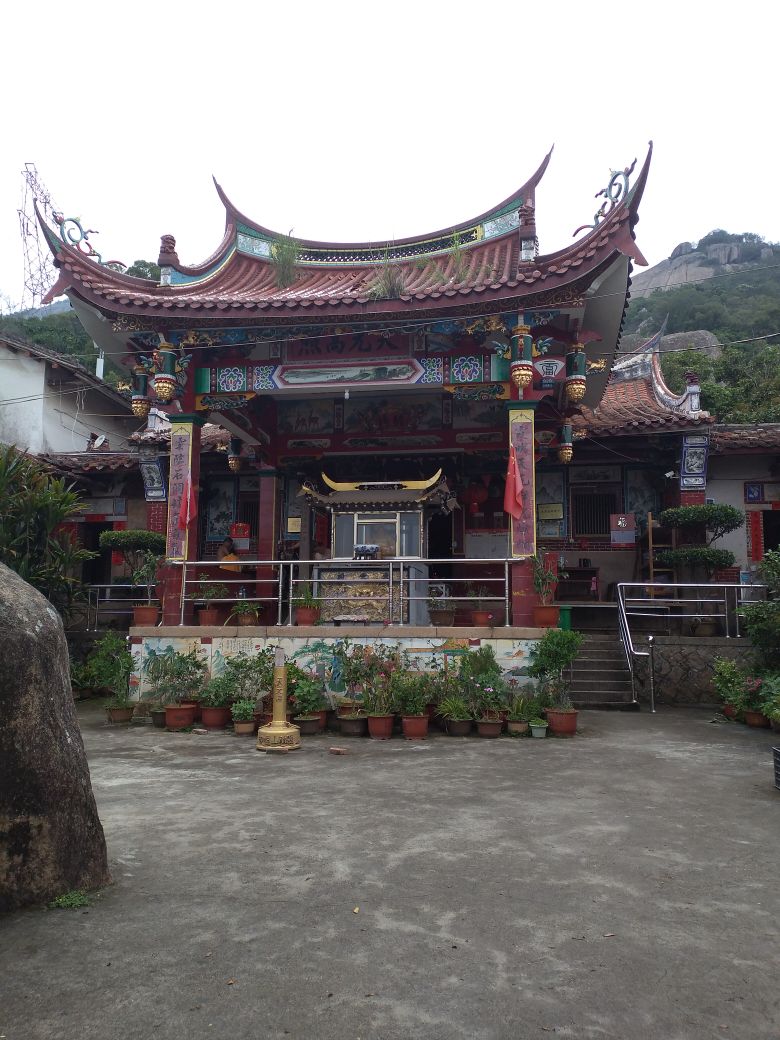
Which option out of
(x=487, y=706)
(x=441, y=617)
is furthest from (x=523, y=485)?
(x=487, y=706)

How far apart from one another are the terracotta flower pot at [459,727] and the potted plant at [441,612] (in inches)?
109

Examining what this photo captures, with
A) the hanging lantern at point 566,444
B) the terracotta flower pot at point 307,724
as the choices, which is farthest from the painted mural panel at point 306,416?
the terracotta flower pot at point 307,724

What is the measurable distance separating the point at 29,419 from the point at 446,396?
12646 mm

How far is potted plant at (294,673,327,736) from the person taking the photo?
8.45 m

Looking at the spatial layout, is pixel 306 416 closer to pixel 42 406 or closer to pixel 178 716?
pixel 178 716

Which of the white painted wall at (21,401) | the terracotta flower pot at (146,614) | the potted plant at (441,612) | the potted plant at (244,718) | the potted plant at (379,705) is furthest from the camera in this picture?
the white painted wall at (21,401)

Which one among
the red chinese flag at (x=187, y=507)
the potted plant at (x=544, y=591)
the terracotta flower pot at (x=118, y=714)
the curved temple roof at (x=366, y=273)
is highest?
the curved temple roof at (x=366, y=273)

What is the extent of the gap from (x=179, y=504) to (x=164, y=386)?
1.76 meters

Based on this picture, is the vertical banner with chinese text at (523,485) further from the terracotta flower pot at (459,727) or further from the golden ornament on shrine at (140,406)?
the golden ornament on shrine at (140,406)

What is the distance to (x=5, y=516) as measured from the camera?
11766 mm

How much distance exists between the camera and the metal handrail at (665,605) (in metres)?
10.4

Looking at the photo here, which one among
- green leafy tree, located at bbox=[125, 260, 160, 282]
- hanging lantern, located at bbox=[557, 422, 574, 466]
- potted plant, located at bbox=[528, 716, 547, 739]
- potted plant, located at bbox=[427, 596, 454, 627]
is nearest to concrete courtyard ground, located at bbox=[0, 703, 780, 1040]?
potted plant, located at bbox=[528, 716, 547, 739]

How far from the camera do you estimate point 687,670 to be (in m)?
10.7

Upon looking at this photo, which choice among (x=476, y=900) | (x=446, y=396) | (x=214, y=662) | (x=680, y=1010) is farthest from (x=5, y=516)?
(x=680, y=1010)
